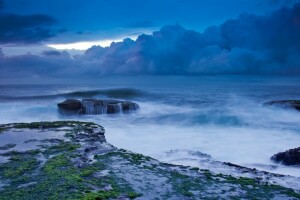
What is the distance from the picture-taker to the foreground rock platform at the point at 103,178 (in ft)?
32.3

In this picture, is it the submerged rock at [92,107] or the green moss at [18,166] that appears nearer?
the green moss at [18,166]

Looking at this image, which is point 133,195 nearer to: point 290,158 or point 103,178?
point 103,178

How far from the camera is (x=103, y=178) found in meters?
11.2

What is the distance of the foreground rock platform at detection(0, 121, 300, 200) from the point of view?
9.84 m

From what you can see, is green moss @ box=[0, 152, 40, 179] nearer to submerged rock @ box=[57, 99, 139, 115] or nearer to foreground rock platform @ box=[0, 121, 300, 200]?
foreground rock platform @ box=[0, 121, 300, 200]

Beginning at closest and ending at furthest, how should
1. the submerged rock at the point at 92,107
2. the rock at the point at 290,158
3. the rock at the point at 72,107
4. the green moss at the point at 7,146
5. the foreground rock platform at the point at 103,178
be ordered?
the foreground rock platform at the point at 103,178 < the rock at the point at 290,158 < the green moss at the point at 7,146 < the submerged rock at the point at 92,107 < the rock at the point at 72,107

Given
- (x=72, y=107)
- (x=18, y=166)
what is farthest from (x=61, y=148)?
(x=72, y=107)

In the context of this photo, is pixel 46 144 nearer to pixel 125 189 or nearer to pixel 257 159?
pixel 125 189

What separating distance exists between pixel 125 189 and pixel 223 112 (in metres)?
24.3

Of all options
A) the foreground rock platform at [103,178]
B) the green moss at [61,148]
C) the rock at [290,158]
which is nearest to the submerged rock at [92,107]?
the green moss at [61,148]

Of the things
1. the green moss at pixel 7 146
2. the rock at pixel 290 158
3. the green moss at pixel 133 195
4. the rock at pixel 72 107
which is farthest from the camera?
the rock at pixel 72 107

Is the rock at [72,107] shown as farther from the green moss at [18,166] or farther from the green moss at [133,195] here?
the green moss at [133,195]

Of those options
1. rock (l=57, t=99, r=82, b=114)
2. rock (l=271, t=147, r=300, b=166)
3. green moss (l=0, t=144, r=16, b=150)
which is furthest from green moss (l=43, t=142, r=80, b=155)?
rock (l=57, t=99, r=82, b=114)

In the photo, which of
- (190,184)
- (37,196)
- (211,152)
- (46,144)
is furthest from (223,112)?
(37,196)
